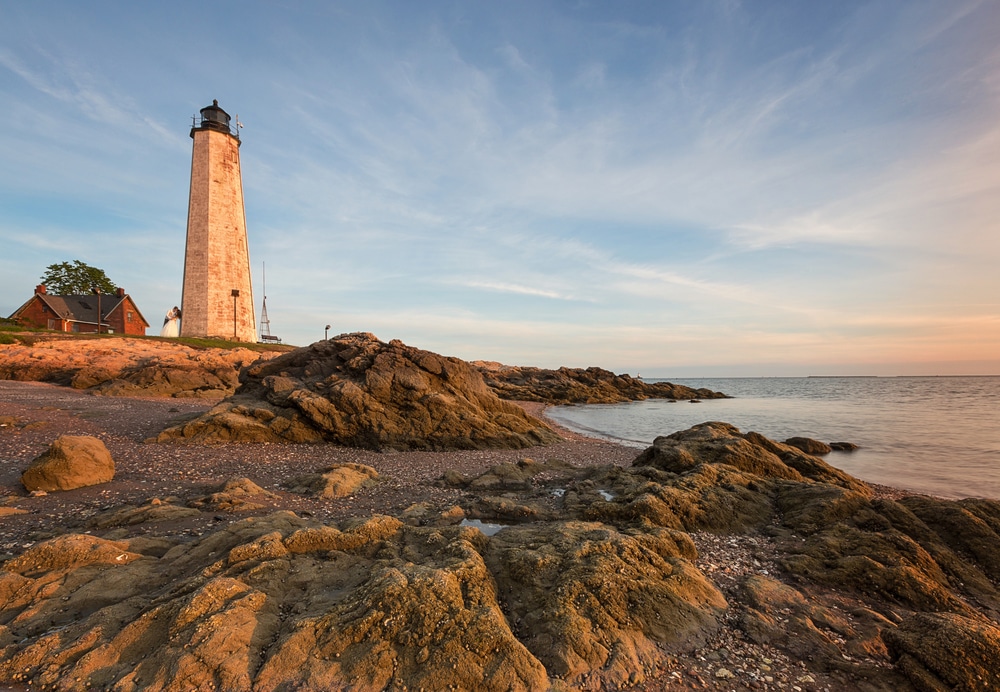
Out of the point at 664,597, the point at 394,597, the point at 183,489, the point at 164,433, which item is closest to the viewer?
the point at 394,597

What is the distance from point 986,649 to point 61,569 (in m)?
9.68

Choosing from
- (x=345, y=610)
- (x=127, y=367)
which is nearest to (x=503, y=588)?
(x=345, y=610)

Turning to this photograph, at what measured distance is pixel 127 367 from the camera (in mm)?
28734

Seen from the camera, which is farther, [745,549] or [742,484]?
[742,484]

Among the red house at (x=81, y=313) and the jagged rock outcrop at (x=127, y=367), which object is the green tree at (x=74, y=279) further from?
the jagged rock outcrop at (x=127, y=367)

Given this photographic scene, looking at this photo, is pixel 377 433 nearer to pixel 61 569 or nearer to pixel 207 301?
pixel 61 569

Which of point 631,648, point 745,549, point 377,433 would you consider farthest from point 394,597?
point 377,433

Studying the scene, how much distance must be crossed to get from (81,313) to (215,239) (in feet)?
101

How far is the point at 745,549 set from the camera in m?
7.27

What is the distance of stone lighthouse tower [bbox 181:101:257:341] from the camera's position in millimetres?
38250

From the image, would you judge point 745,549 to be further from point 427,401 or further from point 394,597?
point 427,401

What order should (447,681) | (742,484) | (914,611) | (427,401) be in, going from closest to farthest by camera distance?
(447,681) → (914,611) → (742,484) → (427,401)

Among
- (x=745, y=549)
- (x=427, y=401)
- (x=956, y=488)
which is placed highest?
(x=427, y=401)

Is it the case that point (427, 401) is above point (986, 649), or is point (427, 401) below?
above
